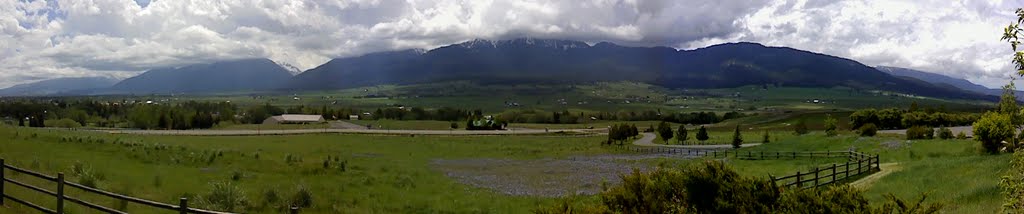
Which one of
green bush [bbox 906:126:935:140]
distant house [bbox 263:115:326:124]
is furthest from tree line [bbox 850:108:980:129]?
distant house [bbox 263:115:326:124]

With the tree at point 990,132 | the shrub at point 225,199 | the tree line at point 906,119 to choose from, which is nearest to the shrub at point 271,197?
the shrub at point 225,199

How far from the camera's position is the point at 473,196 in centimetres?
2972

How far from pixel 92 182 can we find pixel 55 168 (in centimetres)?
558

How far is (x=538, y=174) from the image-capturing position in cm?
4481

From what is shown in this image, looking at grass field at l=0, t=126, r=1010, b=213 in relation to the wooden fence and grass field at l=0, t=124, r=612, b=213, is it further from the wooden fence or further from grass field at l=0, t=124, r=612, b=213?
the wooden fence

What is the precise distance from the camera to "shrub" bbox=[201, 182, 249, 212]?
1819cm

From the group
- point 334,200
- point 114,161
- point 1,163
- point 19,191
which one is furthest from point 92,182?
point 114,161

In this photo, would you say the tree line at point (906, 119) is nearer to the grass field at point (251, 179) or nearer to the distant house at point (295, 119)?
the grass field at point (251, 179)

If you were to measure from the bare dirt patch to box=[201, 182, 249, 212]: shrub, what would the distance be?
13.9 m

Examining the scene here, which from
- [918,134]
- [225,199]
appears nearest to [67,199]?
[225,199]

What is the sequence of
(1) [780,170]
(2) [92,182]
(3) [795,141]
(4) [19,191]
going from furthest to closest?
(3) [795,141], (1) [780,170], (2) [92,182], (4) [19,191]

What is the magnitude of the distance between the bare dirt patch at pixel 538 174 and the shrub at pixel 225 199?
13.9 metres

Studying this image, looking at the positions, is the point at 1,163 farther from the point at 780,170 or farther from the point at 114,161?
the point at 780,170

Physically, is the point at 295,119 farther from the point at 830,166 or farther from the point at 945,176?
the point at 945,176
